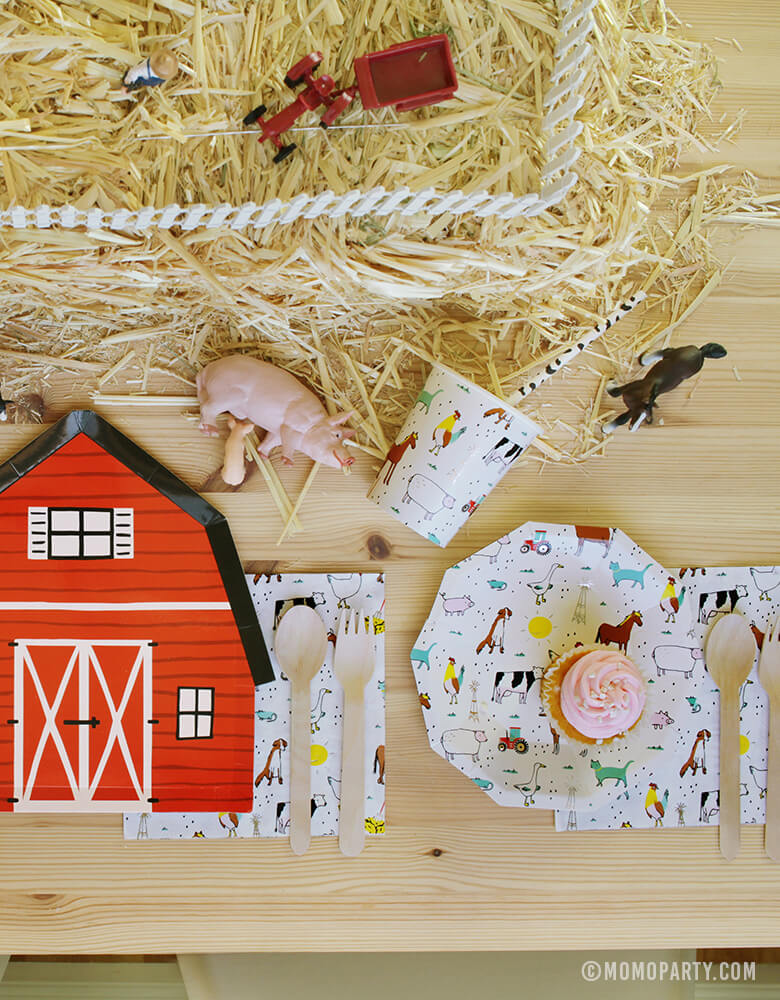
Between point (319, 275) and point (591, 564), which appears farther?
point (591, 564)

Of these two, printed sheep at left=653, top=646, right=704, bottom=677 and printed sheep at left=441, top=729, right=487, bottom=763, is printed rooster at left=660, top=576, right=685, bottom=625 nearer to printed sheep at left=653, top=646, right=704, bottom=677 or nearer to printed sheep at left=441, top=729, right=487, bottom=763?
printed sheep at left=653, top=646, right=704, bottom=677

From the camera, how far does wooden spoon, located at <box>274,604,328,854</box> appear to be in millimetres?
937

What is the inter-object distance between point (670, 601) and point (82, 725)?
77 centimetres

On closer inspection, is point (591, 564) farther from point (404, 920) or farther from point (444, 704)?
point (404, 920)

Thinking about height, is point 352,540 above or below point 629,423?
below

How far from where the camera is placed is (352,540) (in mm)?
959

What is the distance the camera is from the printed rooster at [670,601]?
94cm

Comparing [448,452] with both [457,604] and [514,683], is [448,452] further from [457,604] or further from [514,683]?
[514,683]

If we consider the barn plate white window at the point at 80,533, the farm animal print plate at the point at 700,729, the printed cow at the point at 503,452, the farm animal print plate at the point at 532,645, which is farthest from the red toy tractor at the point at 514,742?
the barn plate white window at the point at 80,533

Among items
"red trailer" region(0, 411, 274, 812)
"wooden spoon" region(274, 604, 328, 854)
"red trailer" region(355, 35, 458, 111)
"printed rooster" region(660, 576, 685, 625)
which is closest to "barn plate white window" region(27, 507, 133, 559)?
"red trailer" region(0, 411, 274, 812)

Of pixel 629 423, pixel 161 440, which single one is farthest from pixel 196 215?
pixel 629 423

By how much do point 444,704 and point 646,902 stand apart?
0.38 m

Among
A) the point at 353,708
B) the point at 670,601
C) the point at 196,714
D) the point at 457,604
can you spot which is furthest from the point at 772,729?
the point at 196,714

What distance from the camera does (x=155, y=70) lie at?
0.64 metres
